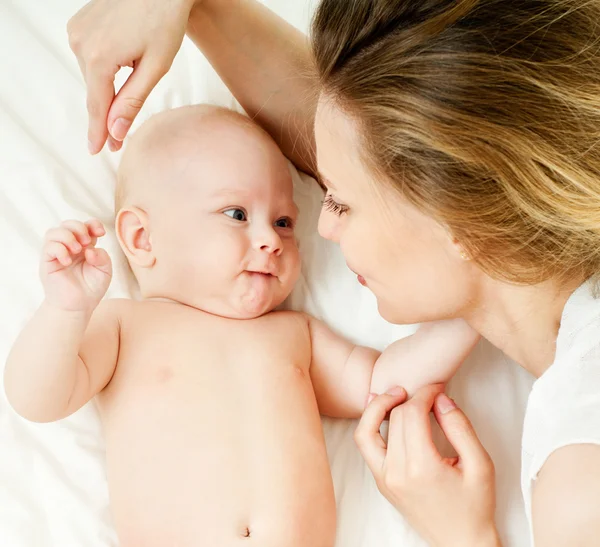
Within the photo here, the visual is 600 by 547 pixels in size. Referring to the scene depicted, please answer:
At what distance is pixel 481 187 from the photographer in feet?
3.19

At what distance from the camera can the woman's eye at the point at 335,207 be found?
3.75 feet

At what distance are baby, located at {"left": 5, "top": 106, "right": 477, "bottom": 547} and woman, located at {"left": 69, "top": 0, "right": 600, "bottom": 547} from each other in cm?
13

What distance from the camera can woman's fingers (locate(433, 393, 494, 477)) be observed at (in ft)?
4.02

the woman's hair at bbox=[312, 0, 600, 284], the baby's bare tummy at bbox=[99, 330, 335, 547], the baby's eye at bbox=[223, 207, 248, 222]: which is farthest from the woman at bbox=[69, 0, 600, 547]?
the baby's eye at bbox=[223, 207, 248, 222]

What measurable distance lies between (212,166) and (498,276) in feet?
1.91

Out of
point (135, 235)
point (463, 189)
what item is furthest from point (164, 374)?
point (463, 189)

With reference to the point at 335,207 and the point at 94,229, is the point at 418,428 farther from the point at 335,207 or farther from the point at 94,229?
the point at 94,229

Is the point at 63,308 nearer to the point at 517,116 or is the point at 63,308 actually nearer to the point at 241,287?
the point at 241,287

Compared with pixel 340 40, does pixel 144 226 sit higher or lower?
lower

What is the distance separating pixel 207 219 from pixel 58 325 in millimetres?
364

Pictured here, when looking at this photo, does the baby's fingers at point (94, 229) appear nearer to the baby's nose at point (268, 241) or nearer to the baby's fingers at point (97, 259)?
the baby's fingers at point (97, 259)

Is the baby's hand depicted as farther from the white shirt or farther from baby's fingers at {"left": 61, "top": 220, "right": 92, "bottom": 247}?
the white shirt

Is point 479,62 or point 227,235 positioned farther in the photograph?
point 227,235

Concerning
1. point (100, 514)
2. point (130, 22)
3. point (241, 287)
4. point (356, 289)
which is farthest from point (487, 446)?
point (130, 22)
